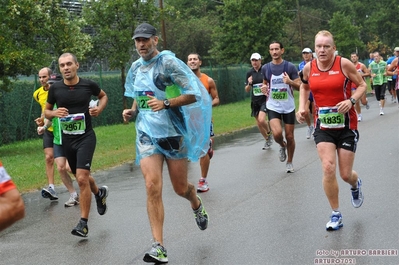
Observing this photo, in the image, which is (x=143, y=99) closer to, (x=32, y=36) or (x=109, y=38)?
(x=32, y=36)

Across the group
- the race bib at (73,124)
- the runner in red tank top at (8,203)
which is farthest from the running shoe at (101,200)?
the runner in red tank top at (8,203)

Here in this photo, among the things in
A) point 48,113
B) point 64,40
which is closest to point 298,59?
point 64,40

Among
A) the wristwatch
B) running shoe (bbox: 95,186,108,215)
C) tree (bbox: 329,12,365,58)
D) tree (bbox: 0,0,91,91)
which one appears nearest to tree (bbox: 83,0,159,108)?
tree (bbox: 0,0,91,91)

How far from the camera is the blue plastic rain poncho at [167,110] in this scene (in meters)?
6.82

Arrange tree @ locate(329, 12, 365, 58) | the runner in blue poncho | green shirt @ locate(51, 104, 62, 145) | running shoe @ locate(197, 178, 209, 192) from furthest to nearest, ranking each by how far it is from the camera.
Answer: tree @ locate(329, 12, 365, 58), running shoe @ locate(197, 178, 209, 192), green shirt @ locate(51, 104, 62, 145), the runner in blue poncho

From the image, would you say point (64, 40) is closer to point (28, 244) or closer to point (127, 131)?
point (127, 131)

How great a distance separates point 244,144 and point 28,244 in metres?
9.86

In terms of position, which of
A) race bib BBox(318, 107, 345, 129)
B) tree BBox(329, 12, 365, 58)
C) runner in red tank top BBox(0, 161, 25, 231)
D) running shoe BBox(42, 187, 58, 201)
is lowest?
tree BBox(329, 12, 365, 58)

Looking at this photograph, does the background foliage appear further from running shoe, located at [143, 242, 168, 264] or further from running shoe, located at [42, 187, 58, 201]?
running shoe, located at [143, 242, 168, 264]

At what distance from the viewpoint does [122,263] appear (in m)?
6.57

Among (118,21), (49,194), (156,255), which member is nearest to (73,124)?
(49,194)

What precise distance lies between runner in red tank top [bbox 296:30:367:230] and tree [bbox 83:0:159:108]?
1962 centimetres

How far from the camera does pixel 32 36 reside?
61.2 feet

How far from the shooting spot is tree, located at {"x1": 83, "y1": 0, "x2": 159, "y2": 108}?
26703mm
